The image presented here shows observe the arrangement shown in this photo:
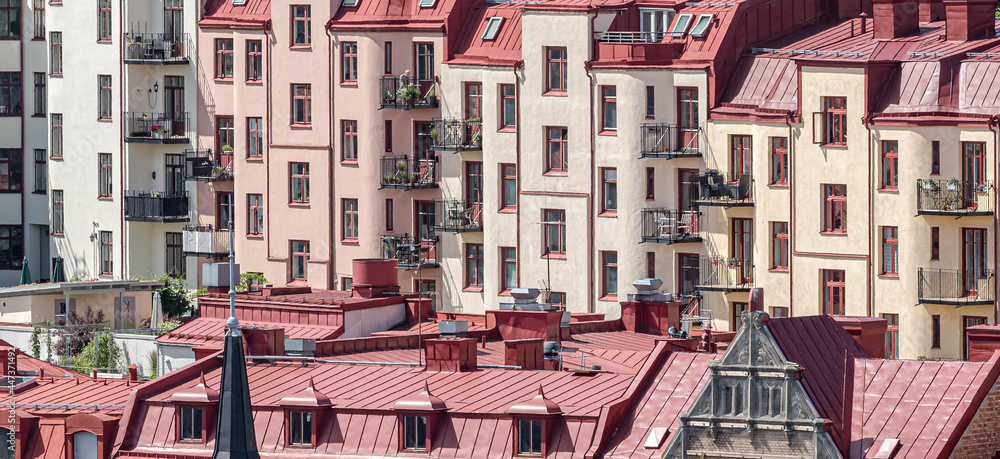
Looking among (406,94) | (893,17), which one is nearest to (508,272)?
(406,94)

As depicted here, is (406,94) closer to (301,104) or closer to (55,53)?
(301,104)

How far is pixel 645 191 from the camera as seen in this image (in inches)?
5595

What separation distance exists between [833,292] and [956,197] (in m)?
7.08

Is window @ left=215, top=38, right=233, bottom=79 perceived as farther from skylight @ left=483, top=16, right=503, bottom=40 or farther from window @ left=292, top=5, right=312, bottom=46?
skylight @ left=483, top=16, right=503, bottom=40

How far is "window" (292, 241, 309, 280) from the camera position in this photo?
15388cm

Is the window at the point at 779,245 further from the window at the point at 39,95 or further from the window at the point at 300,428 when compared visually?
the window at the point at 39,95

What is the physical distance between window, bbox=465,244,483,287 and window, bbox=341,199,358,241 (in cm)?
624

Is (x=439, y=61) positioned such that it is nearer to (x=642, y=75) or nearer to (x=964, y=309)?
(x=642, y=75)

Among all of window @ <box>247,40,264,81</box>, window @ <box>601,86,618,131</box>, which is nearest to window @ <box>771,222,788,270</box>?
window @ <box>601,86,618,131</box>

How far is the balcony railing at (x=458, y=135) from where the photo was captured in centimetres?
14762

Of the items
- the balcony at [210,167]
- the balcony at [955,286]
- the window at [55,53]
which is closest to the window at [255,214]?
Result: the balcony at [210,167]

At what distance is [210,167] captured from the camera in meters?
157

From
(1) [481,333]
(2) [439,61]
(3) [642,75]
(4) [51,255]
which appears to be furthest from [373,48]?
(1) [481,333]

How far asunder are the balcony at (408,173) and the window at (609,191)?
9.23 meters
